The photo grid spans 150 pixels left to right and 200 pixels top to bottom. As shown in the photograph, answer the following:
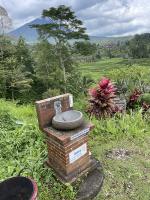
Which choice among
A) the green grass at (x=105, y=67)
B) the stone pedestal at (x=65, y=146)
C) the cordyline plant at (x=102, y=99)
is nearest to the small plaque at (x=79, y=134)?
the stone pedestal at (x=65, y=146)

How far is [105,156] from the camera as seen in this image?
14.2ft

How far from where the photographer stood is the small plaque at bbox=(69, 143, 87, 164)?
10.8 ft

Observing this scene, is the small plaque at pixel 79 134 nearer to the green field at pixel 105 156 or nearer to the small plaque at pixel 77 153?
the small plaque at pixel 77 153

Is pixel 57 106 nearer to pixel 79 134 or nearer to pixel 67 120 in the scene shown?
pixel 67 120

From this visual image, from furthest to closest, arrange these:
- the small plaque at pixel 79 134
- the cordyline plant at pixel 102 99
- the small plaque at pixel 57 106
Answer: the cordyline plant at pixel 102 99, the small plaque at pixel 57 106, the small plaque at pixel 79 134

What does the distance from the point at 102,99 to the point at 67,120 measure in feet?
10.3

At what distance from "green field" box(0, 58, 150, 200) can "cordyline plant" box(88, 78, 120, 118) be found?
25.8 inches

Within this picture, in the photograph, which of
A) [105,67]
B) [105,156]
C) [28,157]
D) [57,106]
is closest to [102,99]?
[105,156]

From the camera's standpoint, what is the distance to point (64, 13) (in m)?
18.9

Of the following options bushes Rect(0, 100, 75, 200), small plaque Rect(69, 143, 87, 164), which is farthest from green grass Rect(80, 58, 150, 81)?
small plaque Rect(69, 143, 87, 164)

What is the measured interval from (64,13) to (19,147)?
53.7 feet

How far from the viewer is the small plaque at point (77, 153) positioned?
10.8ft

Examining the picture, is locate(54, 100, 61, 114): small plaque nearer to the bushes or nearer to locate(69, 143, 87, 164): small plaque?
locate(69, 143, 87, 164): small plaque

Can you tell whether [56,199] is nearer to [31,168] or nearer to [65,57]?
[31,168]
